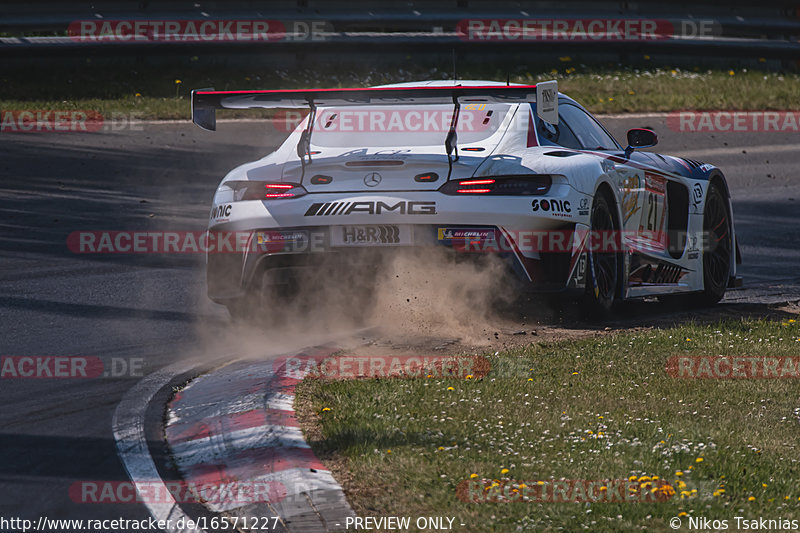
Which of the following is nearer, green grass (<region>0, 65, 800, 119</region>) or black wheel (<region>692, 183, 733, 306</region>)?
black wheel (<region>692, 183, 733, 306</region>)

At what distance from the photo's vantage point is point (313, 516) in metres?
4.37

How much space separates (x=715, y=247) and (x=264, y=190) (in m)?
3.92

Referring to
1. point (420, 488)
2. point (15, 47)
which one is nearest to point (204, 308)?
point (420, 488)

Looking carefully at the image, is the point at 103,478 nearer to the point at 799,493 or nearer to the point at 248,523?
the point at 248,523

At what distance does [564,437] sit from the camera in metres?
5.25

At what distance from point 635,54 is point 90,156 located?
9.11 metres

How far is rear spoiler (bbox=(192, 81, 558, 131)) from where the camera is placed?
270 inches

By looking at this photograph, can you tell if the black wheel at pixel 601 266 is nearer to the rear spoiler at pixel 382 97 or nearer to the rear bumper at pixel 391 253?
the rear bumper at pixel 391 253
